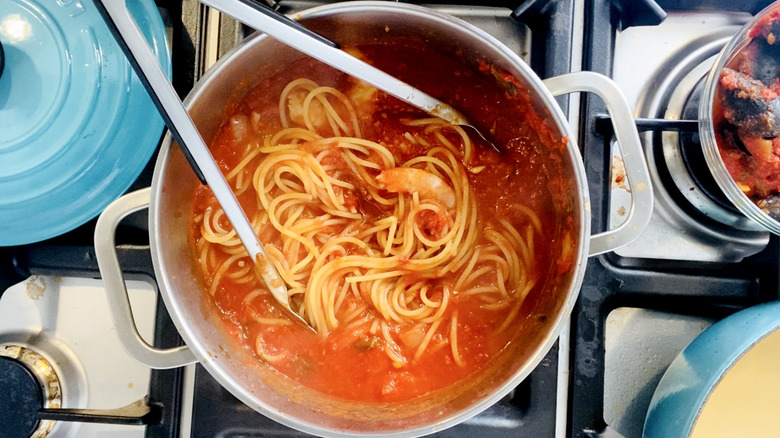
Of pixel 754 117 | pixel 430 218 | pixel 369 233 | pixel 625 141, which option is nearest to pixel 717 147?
pixel 754 117

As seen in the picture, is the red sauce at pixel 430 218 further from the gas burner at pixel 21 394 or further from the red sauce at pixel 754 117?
the gas burner at pixel 21 394

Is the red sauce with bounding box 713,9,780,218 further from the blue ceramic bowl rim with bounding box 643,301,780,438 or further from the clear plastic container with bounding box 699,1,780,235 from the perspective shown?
the blue ceramic bowl rim with bounding box 643,301,780,438

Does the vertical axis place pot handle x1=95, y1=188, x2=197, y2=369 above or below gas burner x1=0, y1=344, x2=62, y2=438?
above

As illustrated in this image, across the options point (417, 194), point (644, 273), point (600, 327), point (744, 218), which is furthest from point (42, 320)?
point (744, 218)

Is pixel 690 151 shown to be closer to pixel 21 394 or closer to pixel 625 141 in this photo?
pixel 625 141

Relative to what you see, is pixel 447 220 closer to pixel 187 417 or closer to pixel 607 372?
pixel 607 372

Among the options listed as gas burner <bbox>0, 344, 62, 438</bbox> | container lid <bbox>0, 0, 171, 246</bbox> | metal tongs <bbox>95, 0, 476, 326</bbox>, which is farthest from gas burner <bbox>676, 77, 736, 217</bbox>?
gas burner <bbox>0, 344, 62, 438</bbox>

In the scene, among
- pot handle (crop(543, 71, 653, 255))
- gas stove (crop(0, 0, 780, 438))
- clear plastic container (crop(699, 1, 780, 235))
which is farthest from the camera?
gas stove (crop(0, 0, 780, 438))
